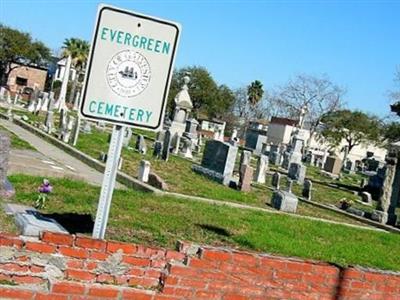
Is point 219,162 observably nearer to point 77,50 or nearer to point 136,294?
point 136,294

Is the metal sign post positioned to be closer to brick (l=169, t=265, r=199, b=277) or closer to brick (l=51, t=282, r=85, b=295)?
brick (l=51, t=282, r=85, b=295)

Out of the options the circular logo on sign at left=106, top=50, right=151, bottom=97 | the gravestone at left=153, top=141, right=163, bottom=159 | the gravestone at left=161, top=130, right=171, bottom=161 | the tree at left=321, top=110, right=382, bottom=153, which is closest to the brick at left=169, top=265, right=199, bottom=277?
the circular logo on sign at left=106, top=50, right=151, bottom=97

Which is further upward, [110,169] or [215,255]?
[110,169]

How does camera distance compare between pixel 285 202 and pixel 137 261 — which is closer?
pixel 137 261

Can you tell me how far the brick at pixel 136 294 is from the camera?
423 centimetres

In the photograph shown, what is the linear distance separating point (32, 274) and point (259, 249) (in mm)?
4979

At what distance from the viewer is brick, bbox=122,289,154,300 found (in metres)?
4.23

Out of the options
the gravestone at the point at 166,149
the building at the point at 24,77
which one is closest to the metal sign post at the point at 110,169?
the gravestone at the point at 166,149

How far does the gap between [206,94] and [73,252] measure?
84460mm

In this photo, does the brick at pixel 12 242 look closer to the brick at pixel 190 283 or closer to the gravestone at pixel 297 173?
the brick at pixel 190 283

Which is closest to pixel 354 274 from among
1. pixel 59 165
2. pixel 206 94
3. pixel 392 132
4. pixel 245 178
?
pixel 59 165

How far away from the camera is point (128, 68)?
4152mm

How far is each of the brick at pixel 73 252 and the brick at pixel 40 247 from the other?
0.05m

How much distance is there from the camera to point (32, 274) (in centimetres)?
407
